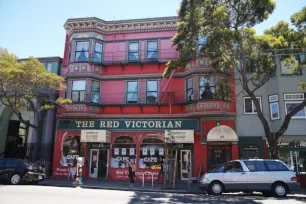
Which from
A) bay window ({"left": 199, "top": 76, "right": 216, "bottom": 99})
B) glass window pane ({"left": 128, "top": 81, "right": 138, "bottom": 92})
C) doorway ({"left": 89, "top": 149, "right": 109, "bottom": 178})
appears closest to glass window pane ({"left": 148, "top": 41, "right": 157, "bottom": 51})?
glass window pane ({"left": 128, "top": 81, "right": 138, "bottom": 92})

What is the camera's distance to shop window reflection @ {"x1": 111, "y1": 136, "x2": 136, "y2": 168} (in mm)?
20156

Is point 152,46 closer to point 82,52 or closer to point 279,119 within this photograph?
point 82,52

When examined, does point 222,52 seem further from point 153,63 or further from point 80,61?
point 80,61

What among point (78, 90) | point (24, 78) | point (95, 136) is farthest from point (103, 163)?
point (24, 78)

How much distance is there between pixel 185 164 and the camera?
63.5 feet

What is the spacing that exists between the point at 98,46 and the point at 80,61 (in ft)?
6.48

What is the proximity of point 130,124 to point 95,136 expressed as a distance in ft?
8.93

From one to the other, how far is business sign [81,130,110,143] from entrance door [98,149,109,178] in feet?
4.12

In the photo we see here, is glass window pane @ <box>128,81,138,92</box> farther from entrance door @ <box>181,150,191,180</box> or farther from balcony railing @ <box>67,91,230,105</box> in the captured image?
entrance door @ <box>181,150,191,180</box>

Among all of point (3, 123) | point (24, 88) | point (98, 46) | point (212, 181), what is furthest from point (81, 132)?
point (212, 181)

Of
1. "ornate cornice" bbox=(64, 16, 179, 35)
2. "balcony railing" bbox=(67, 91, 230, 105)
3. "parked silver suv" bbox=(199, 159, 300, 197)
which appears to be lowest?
"parked silver suv" bbox=(199, 159, 300, 197)

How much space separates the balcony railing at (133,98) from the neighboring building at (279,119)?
427cm

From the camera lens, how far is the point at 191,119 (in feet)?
64.0

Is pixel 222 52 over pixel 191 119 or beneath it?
over
